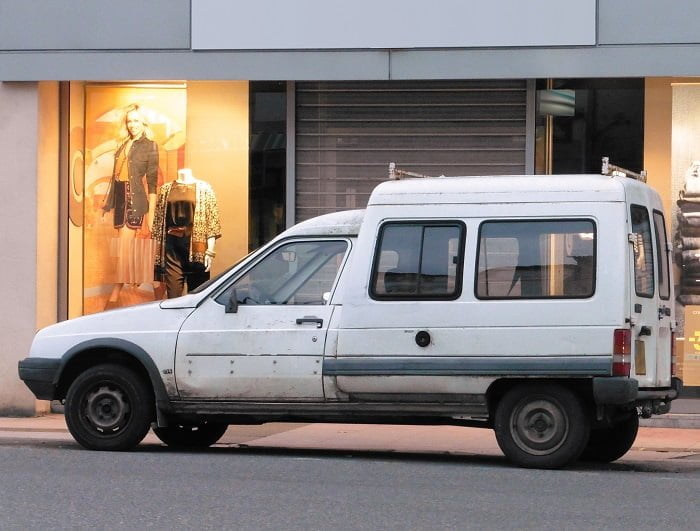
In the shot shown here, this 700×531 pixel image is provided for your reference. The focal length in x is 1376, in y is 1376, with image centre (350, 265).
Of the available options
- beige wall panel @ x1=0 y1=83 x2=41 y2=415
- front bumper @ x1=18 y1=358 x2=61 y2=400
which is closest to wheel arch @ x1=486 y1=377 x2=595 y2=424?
front bumper @ x1=18 y1=358 x2=61 y2=400

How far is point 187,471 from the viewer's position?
983cm

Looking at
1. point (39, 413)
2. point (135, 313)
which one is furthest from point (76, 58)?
point (135, 313)

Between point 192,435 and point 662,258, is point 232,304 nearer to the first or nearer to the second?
point 192,435

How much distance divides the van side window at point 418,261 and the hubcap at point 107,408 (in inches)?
88.2

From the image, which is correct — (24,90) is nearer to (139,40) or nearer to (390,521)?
(139,40)

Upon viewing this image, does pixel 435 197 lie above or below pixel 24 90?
below

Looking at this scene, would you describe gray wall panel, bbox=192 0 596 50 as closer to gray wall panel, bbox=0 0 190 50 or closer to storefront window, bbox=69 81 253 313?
gray wall panel, bbox=0 0 190 50

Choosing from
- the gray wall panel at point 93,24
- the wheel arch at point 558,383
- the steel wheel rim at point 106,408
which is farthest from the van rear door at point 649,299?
the gray wall panel at point 93,24

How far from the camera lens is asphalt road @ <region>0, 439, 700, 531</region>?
7773mm

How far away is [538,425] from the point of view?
1035cm

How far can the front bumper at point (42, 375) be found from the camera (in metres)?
11.2

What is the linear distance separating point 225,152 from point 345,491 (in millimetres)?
7634

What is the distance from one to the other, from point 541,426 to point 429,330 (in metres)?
1.11

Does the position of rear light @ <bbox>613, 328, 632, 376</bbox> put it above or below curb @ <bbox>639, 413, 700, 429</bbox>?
above
